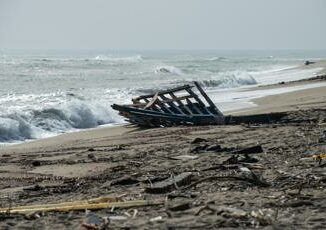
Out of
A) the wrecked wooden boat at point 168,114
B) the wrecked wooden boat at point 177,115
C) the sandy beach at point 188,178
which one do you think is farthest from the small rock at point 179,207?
the wrecked wooden boat at point 168,114

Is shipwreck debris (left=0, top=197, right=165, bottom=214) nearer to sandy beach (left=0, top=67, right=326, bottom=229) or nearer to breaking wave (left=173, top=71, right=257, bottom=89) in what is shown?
sandy beach (left=0, top=67, right=326, bottom=229)

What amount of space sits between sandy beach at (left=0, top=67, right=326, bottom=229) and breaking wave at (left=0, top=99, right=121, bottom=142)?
3.25 m

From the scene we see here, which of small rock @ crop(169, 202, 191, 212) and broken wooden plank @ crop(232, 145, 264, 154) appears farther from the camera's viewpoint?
broken wooden plank @ crop(232, 145, 264, 154)

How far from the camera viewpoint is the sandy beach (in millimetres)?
4434

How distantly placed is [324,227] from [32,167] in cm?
527

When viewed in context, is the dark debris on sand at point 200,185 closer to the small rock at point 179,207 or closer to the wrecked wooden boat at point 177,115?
the small rock at point 179,207

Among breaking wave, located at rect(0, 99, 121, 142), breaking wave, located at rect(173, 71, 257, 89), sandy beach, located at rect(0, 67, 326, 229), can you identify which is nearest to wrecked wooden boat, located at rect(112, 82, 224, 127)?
sandy beach, located at rect(0, 67, 326, 229)

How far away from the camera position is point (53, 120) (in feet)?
53.2

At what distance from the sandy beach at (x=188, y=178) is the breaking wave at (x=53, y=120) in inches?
128

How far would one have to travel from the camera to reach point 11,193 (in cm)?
619

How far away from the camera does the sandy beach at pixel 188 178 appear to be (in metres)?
4.43

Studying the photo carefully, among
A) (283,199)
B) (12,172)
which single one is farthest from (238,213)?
(12,172)

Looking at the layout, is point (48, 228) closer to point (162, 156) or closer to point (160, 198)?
point (160, 198)

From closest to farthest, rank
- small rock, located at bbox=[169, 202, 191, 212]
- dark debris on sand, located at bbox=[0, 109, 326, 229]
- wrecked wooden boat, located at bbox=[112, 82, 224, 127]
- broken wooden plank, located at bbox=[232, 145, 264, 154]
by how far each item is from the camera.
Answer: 1. dark debris on sand, located at bbox=[0, 109, 326, 229]
2. small rock, located at bbox=[169, 202, 191, 212]
3. broken wooden plank, located at bbox=[232, 145, 264, 154]
4. wrecked wooden boat, located at bbox=[112, 82, 224, 127]
